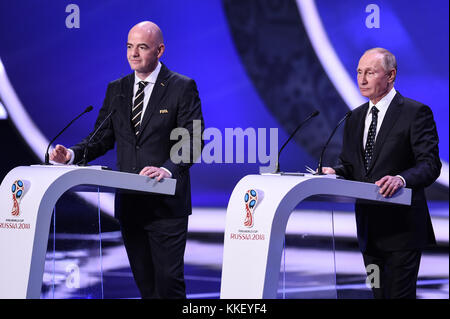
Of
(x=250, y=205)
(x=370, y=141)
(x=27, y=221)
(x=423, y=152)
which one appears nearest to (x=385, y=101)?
(x=370, y=141)

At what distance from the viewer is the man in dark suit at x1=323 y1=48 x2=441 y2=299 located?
3965 millimetres

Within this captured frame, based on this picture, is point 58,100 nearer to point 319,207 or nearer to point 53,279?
point 53,279

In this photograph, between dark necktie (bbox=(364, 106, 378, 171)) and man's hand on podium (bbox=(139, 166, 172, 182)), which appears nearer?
man's hand on podium (bbox=(139, 166, 172, 182))

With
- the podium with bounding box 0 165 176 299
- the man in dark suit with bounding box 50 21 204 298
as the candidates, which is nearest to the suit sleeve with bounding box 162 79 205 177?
the man in dark suit with bounding box 50 21 204 298

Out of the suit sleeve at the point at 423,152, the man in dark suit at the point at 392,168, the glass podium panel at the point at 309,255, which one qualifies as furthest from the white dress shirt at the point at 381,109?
the glass podium panel at the point at 309,255

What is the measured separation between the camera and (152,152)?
4.32 meters

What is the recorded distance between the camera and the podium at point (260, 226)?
3270 mm

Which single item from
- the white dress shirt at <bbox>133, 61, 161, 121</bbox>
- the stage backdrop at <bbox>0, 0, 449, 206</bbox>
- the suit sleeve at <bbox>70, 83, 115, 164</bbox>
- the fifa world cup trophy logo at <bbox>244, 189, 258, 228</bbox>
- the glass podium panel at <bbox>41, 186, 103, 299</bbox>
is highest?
the stage backdrop at <bbox>0, 0, 449, 206</bbox>

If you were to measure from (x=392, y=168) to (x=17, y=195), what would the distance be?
1.85 meters

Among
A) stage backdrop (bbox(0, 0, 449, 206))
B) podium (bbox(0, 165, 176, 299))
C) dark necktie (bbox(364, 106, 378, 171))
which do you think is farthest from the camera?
stage backdrop (bbox(0, 0, 449, 206))

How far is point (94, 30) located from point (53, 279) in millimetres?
3352

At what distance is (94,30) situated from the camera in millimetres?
6680

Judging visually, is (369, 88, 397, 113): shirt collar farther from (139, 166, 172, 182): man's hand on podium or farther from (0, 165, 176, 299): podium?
(0, 165, 176, 299): podium

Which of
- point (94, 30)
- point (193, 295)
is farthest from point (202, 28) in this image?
point (193, 295)
